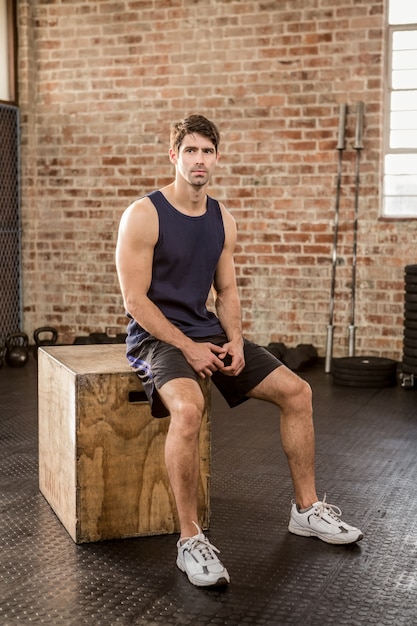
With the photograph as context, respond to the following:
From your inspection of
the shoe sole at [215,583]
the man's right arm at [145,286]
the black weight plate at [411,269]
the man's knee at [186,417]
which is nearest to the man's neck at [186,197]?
the man's right arm at [145,286]

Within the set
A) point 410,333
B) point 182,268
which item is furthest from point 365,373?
point 182,268

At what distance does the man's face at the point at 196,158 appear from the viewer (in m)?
2.83

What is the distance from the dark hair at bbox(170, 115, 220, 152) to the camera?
111 inches

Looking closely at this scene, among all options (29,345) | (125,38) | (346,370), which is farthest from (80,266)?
(346,370)

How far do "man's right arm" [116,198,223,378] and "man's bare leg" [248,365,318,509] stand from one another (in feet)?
0.62

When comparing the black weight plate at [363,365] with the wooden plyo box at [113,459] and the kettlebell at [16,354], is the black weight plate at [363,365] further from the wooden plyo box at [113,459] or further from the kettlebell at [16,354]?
the wooden plyo box at [113,459]

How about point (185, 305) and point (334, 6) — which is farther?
point (334, 6)

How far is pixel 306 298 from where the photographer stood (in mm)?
6469

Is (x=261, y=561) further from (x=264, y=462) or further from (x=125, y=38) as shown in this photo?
(x=125, y=38)

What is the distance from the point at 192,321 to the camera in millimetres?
2893

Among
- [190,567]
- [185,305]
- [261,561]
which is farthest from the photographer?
[185,305]

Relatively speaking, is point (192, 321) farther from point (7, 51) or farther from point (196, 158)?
point (7, 51)

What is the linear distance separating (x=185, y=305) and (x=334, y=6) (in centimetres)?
406

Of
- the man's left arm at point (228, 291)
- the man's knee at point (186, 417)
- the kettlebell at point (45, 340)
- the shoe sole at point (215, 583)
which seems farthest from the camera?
the kettlebell at point (45, 340)
